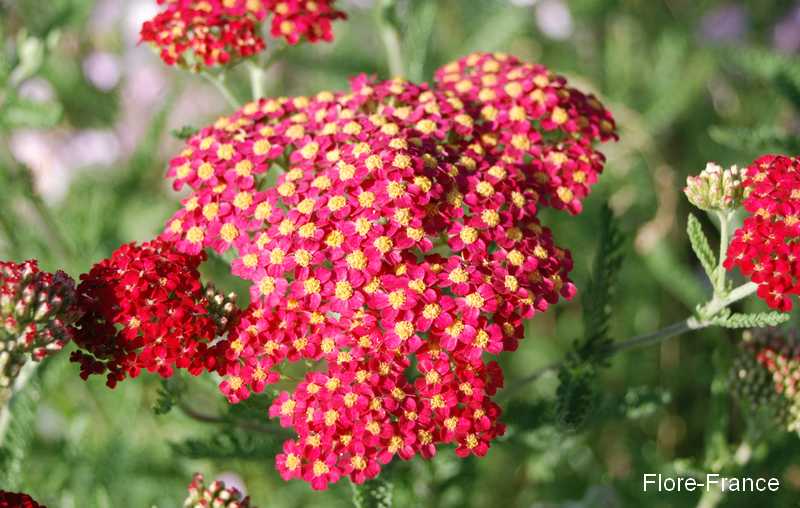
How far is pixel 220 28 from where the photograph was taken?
187 cm

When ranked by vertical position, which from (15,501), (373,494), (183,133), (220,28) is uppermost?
(220,28)

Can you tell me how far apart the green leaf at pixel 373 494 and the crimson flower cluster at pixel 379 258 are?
118 millimetres

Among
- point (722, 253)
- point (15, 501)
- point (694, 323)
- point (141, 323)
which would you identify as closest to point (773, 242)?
point (722, 253)

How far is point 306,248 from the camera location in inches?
57.6

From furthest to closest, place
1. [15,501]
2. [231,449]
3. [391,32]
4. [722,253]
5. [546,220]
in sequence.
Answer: [546,220] < [391,32] < [231,449] < [722,253] < [15,501]

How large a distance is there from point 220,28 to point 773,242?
49.7 inches

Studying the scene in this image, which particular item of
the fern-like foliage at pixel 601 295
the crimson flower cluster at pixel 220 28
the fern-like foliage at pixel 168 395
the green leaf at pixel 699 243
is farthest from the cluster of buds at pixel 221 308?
the green leaf at pixel 699 243

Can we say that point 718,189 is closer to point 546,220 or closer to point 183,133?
point 183,133

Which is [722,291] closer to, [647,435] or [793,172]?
[793,172]

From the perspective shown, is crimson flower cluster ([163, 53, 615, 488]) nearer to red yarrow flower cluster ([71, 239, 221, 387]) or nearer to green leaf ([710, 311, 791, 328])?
red yarrow flower cluster ([71, 239, 221, 387])

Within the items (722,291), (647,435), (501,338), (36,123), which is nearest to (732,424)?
(647,435)

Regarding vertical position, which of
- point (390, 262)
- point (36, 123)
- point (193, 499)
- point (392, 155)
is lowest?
point (193, 499)

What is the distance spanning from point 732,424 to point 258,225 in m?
2.01

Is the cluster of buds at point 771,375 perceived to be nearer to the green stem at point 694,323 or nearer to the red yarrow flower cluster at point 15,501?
the green stem at point 694,323
